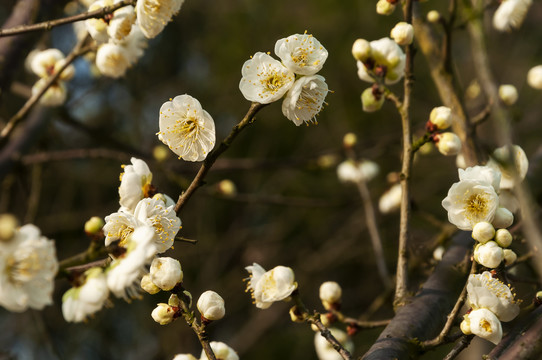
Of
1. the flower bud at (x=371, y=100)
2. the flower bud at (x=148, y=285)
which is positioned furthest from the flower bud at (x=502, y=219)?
the flower bud at (x=148, y=285)

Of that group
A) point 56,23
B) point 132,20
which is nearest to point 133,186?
point 56,23

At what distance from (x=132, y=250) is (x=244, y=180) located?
4.20m

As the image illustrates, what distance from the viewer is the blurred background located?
4254 mm

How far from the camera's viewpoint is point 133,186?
1262 millimetres

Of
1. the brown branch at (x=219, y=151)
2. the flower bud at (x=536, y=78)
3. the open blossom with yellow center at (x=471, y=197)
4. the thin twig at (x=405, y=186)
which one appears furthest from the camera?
the flower bud at (x=536, y=78)

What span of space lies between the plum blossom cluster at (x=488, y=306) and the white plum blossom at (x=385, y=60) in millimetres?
680

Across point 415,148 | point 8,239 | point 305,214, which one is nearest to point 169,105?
point 8,239

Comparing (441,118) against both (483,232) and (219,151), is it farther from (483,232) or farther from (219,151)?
(219,151)

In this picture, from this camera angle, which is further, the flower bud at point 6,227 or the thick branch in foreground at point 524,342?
the thick branch in foreground at point 524,342

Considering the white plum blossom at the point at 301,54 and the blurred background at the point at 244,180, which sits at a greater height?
the white plum blossom at the point at 301,54

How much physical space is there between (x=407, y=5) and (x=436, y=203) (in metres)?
3.59

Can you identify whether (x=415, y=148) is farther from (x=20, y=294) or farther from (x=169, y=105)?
(x=20, y=294)

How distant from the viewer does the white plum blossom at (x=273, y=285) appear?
1.34 meters

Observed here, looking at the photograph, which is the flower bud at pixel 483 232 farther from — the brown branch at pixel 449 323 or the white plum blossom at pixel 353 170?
the white plum blossom at pixel 353 170
